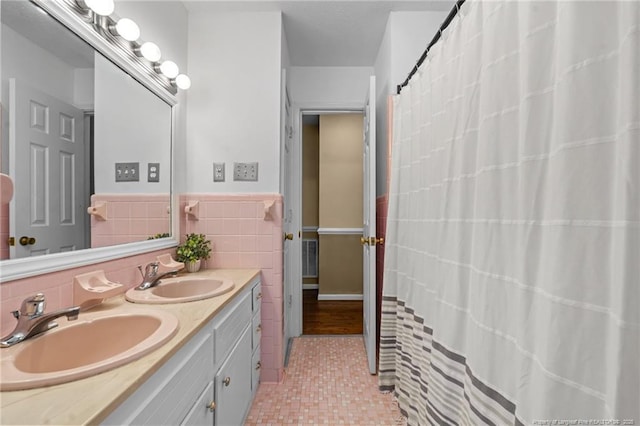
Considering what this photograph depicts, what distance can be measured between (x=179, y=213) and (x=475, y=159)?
1.67 m

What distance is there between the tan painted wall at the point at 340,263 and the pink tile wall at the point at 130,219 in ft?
7.60

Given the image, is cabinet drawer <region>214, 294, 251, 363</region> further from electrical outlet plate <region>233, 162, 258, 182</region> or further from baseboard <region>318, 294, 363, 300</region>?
baseboard <region>318, 294, 363, 300</region>

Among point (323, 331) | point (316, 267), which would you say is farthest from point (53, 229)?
point (316, 267)

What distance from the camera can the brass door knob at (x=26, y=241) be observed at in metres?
0.89

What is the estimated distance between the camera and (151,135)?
160cm

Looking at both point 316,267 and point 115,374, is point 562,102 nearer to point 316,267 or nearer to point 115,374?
point 115,374

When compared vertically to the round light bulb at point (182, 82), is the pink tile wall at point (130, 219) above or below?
below

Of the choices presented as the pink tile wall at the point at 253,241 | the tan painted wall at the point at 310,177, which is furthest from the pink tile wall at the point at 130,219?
the tan painted wall at the point at 310,177

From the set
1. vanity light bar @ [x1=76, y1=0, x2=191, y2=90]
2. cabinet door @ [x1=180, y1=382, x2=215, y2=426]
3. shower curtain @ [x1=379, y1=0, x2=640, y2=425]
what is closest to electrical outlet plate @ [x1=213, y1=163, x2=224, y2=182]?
vanity light bar @ [x1=76, y1=0, x2=191, y2=90]

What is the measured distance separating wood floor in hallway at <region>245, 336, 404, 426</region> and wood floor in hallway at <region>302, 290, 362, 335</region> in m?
0.44

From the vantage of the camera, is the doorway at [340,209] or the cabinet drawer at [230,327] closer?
the cabinet drawer at [230,327]

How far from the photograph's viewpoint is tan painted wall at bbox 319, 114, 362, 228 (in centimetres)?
376

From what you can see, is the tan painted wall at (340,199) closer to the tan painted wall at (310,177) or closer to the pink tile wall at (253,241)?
the tan painted wall at (310,177)

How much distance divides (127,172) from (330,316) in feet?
7.97
